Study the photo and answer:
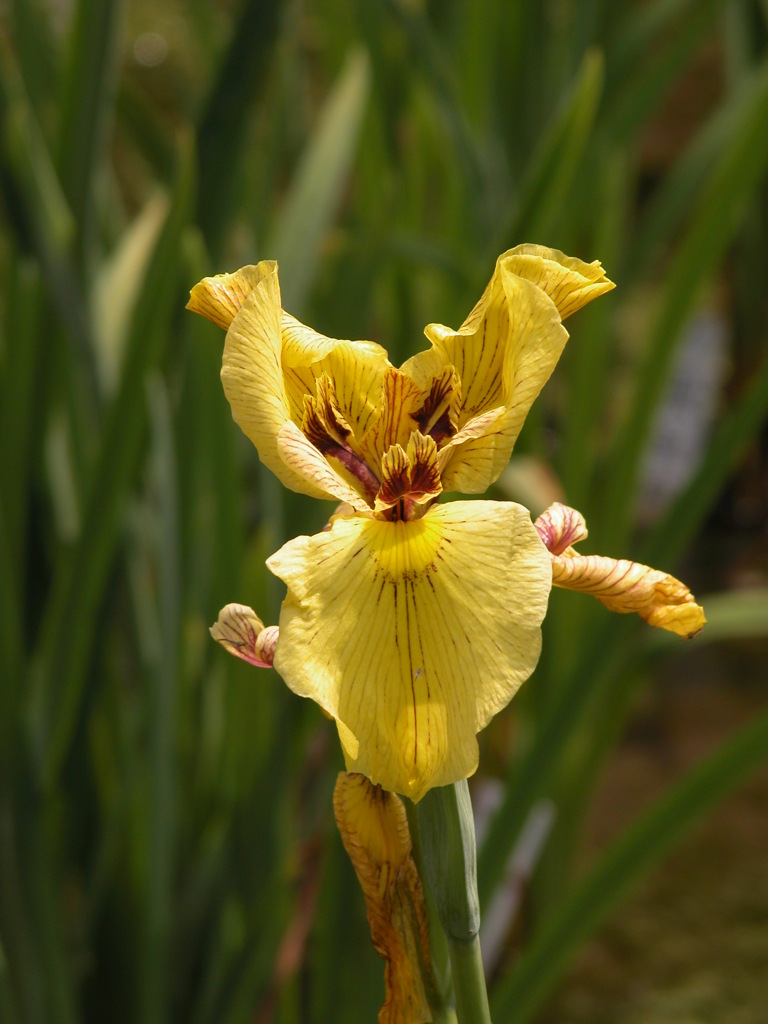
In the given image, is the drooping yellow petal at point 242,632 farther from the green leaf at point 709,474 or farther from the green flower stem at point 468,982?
the green leaf at point 709,474

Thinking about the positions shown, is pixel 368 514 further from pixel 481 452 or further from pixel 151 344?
pixel 151 344

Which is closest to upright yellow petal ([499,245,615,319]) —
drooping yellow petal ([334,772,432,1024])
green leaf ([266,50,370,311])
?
drooping yellow petal ([334,772,432,1024])

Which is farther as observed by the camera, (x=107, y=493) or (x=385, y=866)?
(x=107, y=493)

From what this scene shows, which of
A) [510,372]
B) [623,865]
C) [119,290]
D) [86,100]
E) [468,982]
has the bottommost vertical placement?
[623,865]

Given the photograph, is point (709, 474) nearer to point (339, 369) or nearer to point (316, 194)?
point (316, 194)

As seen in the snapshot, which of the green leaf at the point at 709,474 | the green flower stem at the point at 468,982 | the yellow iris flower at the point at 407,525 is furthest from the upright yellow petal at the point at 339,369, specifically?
the green leaf at the point at 709,474

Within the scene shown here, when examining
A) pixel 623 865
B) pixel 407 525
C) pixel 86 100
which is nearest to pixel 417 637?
pixel 407 525

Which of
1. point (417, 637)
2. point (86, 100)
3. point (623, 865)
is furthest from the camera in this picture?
point (86, 100)

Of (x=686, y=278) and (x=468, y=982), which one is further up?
(x=686, y=278)
